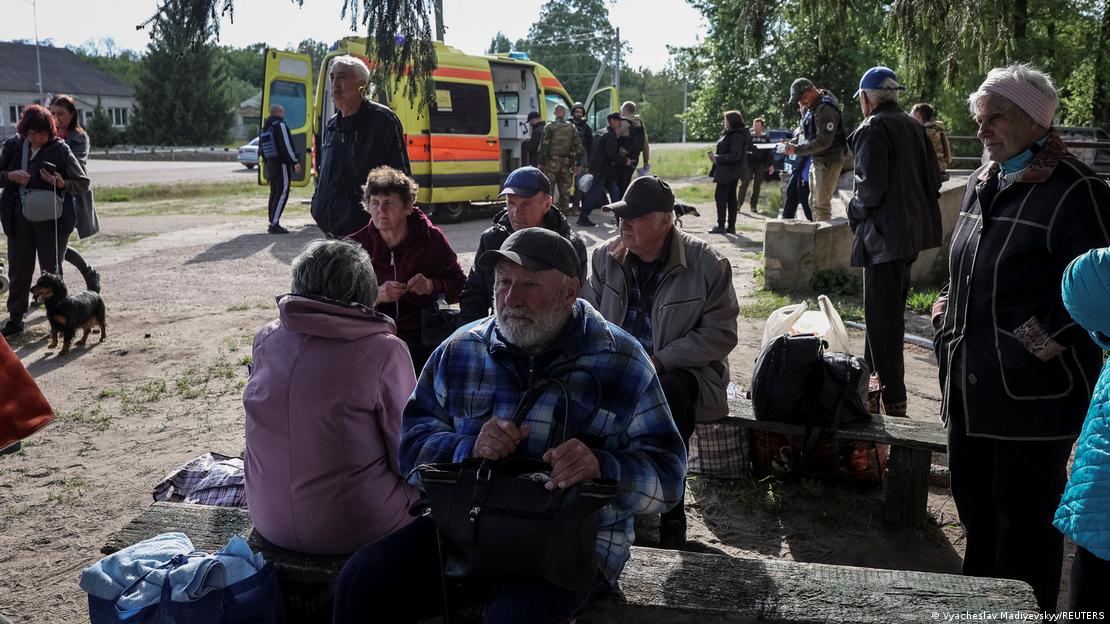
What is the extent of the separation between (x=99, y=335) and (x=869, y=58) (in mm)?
24688

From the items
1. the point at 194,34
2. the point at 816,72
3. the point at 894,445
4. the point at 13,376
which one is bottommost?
the point at 894,445

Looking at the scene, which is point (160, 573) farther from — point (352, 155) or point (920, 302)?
point (920, 302)

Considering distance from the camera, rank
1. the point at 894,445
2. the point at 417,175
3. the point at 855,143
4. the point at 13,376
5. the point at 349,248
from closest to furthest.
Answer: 1. the point at 13,376
2. the point at 349,248
3. the point at 894,445
4. the point at 855,143
5. the point at 417,175

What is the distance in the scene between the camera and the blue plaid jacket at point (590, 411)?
7.88 feet

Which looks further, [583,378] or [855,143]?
[855,143]

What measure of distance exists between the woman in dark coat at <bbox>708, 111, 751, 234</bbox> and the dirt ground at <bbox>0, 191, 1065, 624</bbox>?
319cm

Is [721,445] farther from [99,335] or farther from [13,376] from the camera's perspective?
[99,335]

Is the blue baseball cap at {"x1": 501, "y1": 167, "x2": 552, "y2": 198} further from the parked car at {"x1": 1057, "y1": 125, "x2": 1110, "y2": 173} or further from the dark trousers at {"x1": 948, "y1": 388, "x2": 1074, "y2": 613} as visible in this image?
the parked car at {"x1": 1057, "y1": 125, "x2": 1110, "y2": 173}

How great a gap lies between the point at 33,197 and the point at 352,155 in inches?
132

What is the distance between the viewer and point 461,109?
13.9m

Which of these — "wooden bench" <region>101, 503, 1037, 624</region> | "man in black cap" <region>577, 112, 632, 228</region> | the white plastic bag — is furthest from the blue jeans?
"wooden bench" <region>101, 503, 1037, 624</region>

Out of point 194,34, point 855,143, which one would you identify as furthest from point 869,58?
point 194,34

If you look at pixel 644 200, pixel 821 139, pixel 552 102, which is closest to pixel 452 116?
pixel 552 102

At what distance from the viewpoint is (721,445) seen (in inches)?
175
